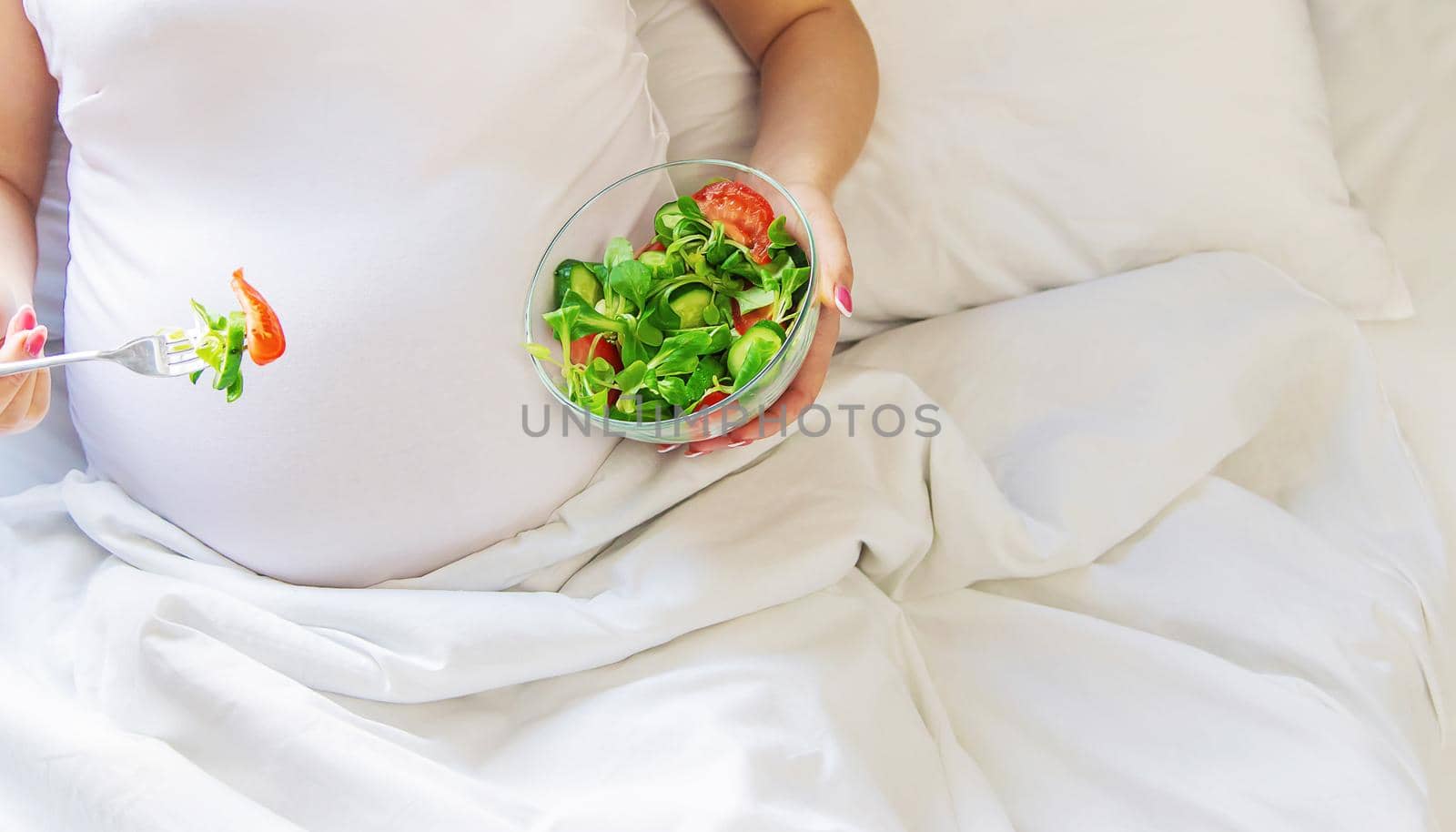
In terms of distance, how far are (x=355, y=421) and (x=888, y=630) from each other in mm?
399

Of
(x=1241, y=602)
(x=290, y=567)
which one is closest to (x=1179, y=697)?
(x=1241, y=602)

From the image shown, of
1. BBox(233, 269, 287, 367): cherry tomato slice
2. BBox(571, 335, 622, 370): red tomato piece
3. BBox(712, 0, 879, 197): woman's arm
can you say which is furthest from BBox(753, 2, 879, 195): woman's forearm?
BBox(233, 269, 287, 367): cherry tomato slice

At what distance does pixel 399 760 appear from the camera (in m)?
0.65

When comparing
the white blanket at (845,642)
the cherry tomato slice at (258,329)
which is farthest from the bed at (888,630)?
the cherry tomato slice at (258,329)

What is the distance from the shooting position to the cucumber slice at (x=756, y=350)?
623 mm

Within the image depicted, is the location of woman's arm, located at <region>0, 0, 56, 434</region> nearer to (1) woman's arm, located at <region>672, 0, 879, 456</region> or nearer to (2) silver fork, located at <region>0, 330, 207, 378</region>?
(2) silver fork, located at <region>0, 330, 207, 378</region>

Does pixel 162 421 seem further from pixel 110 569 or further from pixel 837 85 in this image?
pixel 837 85

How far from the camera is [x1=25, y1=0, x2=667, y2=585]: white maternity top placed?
690 mm

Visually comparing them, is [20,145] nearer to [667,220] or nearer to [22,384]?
[22,384]

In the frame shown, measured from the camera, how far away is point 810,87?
85cm

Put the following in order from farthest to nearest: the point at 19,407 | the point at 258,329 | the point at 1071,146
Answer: the point at 1071,146 < the point at 19,407 < the point at 258,329

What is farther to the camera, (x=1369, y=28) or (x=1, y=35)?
(x=1369, y=28)

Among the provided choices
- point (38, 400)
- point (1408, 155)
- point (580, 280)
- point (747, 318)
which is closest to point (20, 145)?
point (38, 400)

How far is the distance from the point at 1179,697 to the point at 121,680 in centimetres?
70
